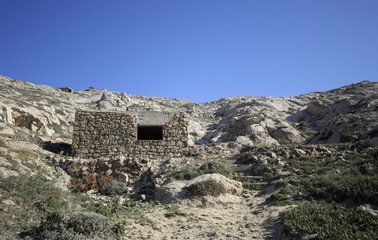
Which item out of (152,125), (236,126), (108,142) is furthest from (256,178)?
(236,126)

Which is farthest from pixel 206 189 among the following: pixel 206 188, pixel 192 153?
pixel 192 153

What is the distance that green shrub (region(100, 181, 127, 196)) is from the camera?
31.9 ft

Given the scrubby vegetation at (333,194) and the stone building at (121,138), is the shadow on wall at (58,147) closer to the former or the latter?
the stone building at (121,138)

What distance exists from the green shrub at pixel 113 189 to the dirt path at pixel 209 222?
7.22 ft

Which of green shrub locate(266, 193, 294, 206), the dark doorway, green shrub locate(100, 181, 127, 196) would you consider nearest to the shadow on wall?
green shrub locate(100, 181, 127, 196)

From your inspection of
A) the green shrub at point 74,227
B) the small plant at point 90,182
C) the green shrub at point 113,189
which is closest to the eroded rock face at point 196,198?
the green shrub at point 113,189

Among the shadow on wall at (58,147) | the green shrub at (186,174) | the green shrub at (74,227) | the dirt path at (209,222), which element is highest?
the shadow on wall at (58,147)

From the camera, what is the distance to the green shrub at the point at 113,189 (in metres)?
9.72

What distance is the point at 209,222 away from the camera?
274 inches

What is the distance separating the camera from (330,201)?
23.2ft

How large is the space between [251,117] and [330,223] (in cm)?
1624

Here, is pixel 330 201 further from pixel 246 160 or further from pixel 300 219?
pixel 246 160

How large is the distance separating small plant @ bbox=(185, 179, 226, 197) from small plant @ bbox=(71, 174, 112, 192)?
3650mm

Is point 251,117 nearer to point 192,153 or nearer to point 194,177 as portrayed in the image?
point 192,153
